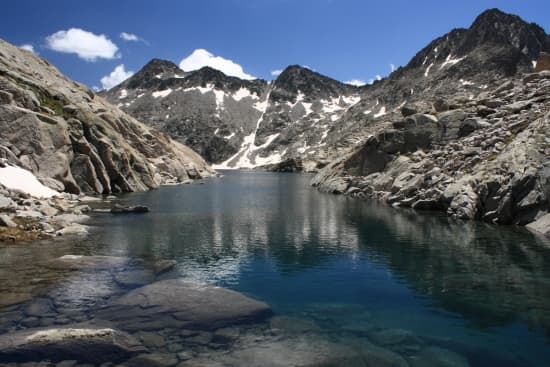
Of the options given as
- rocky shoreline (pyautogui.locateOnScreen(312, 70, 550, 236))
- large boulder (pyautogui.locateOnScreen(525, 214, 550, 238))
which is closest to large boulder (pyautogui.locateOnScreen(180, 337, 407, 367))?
large boulder (pyautogui.locateOnScreen(525, 214, 550, 238))

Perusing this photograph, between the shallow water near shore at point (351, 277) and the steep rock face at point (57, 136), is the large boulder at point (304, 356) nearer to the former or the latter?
the shallow water near shore at point (351, 277)

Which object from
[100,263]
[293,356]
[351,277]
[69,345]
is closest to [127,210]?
[100,263]

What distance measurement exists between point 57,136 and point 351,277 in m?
57.3

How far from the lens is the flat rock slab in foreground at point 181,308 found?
Result: 717 inches

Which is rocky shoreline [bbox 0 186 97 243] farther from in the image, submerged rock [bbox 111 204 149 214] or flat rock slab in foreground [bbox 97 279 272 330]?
flat rock slab in foreground [bbox 97 279 272 330]

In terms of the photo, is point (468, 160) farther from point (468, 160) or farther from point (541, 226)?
point (541, 226)

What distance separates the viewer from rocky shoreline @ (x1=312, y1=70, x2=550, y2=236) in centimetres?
4362

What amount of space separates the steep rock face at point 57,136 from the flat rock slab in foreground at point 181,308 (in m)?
45.9

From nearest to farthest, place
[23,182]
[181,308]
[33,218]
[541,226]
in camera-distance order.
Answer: [181,308]
[33,218]
[541,226]
[23,182]

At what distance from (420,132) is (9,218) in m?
64.4

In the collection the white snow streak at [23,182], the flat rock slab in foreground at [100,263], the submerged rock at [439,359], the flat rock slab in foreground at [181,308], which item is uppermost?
the white snow streak at [23,182]

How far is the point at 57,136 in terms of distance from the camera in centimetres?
6619

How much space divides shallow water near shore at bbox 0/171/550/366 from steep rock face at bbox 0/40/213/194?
21076 mm

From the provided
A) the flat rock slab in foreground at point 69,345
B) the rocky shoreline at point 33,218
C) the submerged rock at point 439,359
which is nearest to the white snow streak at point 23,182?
the rocky shoreline at point 33,218
